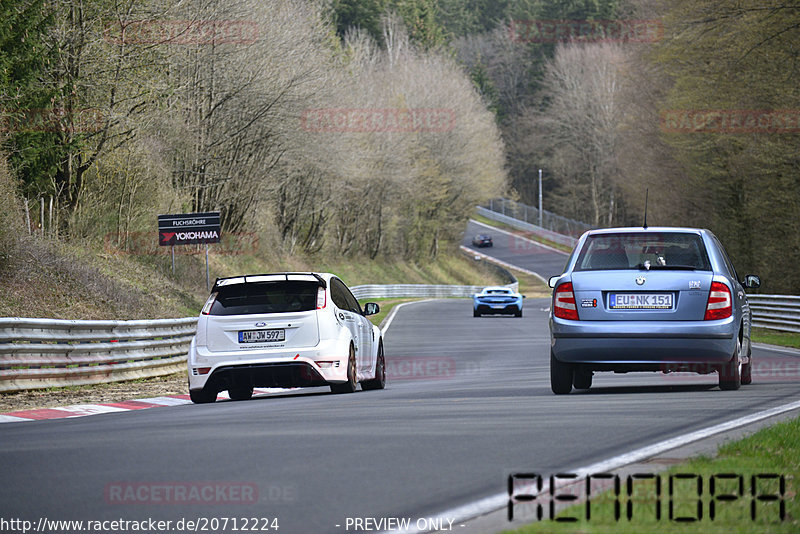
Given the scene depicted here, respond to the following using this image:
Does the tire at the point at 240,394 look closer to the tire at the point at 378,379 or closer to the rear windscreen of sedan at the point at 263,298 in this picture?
the tire at the point at 378,379

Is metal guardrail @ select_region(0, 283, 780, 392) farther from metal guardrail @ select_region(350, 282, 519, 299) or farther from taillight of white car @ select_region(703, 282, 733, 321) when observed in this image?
metal guardrail @ select_region(350, 282, 519, 299)

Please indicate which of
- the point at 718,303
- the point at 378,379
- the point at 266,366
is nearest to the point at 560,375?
the point at 718,303

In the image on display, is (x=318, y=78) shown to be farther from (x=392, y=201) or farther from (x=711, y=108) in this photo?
(x=392, y=201)

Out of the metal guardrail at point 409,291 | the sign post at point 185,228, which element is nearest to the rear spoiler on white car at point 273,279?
the sign post at point 185,228

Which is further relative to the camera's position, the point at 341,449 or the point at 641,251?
the point at 641,251

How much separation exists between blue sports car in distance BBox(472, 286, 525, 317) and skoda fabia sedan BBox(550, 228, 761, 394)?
3406cm

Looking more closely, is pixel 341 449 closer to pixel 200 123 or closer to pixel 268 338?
pixel 268 338

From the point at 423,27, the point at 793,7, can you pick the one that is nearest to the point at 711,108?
the point at 793,7

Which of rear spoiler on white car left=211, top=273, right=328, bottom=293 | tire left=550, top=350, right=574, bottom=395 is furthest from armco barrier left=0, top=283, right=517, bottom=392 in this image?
tire left=550, top=350, right=574, bottom=395

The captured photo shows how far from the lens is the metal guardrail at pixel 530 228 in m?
124

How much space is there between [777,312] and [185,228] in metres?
17.6

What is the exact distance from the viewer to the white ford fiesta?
14.3m

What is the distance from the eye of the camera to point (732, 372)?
531 inches

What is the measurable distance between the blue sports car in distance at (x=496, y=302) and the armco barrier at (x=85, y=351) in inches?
971
